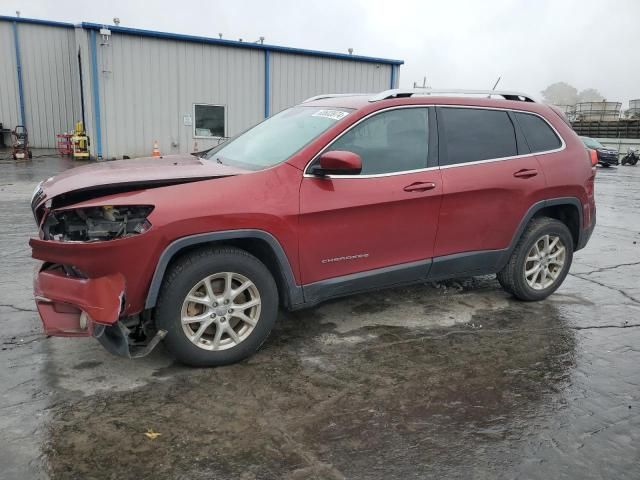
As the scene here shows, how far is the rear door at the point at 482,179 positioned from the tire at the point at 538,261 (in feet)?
0.82

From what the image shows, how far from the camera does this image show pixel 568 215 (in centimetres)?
523

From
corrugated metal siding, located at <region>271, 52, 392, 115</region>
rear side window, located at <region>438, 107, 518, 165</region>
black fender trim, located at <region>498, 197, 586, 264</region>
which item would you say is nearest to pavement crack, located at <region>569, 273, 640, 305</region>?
black fender trim, located at <region>498, 197, 586, 264</region>

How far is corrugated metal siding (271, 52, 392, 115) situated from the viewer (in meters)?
20.8

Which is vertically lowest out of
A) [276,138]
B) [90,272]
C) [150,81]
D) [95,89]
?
[90,272]

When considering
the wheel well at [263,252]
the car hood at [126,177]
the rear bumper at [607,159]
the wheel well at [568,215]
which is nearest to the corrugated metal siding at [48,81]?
the car hood at [126,177]

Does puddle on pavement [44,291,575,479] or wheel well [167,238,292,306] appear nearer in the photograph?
puddle on pavement [44,291,575,479]

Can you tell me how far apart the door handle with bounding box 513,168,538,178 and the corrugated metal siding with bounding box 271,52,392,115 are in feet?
54.8

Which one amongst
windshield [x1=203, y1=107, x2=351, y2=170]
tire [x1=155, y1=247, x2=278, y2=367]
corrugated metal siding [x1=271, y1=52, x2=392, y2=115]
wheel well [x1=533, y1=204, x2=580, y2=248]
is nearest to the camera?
tire [x1=155, y1=247, x2=278, y2=367]

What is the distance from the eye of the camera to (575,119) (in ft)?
149

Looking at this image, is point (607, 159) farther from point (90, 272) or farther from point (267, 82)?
point (90, 272)

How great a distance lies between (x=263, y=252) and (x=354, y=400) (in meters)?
1.16

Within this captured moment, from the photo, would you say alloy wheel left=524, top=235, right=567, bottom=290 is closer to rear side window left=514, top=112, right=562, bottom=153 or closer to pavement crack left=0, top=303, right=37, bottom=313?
rear side window left=514, top=112, right=562, bottom=153

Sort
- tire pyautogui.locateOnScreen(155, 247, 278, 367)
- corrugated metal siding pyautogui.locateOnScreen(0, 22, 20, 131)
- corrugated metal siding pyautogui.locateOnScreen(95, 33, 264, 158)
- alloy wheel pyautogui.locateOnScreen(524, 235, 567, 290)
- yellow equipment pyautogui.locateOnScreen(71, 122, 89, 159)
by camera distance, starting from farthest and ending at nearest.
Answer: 1. corrugated metal siding pyautogui.locateOnScreen(0, 22, 20, 131)
2. yellow equipment pyautogui.locateOnScreen(71, 122, 89, 159)
3. corrugated metal siding pyautogui.locateOnScreen(95, 33, 264, 158)
4. alloy wheel pyautogui.locateOnScreen(524, 235, 567, 290)
5. tire pyautogui.locateOnScreen(155, 247, 278, 367)

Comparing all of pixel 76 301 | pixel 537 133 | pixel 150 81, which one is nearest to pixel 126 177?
pixel 76 301
